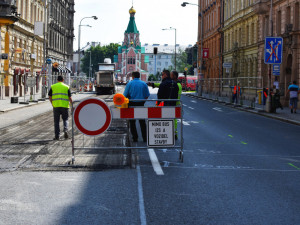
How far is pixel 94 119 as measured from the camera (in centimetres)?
973

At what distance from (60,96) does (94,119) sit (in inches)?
179

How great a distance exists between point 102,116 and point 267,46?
18.6 metres

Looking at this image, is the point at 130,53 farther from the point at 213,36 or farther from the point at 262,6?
the point at 262,6

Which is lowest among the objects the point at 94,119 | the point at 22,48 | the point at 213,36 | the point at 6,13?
the point at 94,119

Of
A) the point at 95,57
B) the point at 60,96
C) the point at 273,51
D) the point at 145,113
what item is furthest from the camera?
the point at 95,57

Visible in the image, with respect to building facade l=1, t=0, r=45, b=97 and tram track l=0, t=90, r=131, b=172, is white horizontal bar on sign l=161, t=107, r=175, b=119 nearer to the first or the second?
tram track l=0, t=90, r=131, b=172

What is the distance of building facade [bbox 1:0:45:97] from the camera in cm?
4078

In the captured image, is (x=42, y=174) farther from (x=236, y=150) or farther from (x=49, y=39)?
(x=49, y=39)

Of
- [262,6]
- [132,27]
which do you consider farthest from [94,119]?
[132,27]

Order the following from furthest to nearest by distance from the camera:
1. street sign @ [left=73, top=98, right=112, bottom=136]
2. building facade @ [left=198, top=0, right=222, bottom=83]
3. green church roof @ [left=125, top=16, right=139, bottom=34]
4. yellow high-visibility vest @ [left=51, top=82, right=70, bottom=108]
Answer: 1. green church roof @ [left=125, top=16, right=139, bottom=34]
2. building facade @ [left=198, top=0, right=222, bottom=83]
3. yellow high-visibility vest @ [left=51, top=82, right=70, bottom=108]
4. street sign @ [left=73, top=98, right=112, bottom=136]

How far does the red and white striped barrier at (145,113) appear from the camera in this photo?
32.6 feet

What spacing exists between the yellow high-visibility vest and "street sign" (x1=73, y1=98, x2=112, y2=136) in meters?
4.44

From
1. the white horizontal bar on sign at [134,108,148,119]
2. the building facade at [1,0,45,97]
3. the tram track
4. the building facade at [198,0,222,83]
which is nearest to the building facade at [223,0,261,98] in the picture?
the building facade at [198,0,222,83]

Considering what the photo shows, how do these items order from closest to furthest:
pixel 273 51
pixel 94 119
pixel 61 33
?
pixel 94 119 < pixel 273 51 < pixel 61 33
